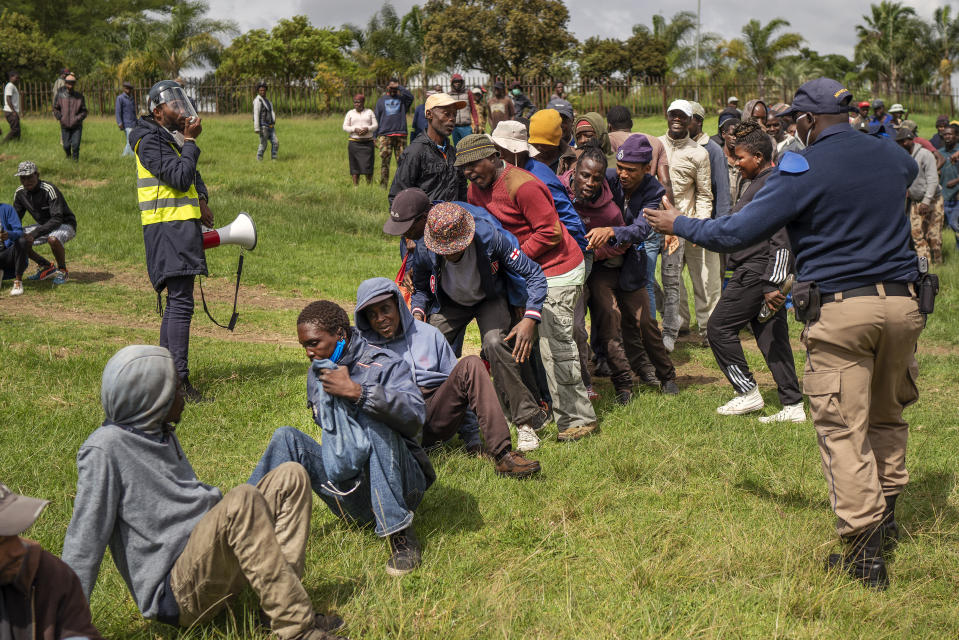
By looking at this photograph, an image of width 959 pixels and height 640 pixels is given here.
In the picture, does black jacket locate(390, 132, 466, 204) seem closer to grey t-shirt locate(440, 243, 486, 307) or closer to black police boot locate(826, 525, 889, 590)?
grey t-shirt locate(440, 243, 486, 307)

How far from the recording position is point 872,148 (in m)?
4.20

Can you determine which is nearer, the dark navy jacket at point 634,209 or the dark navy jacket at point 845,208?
the dark navy jacket at point 845,208

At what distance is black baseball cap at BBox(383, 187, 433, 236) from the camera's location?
5.57 m

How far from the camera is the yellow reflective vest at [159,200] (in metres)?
6.78

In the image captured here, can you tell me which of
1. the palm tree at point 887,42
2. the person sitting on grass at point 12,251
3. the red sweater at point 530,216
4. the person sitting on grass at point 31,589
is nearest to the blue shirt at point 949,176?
the red sweater at point 530,216

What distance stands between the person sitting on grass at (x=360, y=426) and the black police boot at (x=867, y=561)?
80.7 inches

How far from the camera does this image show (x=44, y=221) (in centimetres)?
1249

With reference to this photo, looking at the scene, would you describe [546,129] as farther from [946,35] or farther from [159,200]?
[946,35]

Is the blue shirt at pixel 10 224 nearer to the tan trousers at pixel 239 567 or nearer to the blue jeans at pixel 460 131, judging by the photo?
the blue jeans at pixel 460 131

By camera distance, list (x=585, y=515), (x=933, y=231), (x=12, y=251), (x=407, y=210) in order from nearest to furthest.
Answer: (x=585, y=515) < (x=407, y=210) < (x=12, y=251) < (x=933, y=231)

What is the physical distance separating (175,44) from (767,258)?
36387 millimetres

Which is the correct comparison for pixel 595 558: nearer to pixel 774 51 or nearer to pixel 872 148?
pixel 872 148

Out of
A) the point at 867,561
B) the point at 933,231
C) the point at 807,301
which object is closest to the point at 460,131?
the point at 933,231

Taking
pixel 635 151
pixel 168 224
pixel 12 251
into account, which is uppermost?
pixel 635 151
